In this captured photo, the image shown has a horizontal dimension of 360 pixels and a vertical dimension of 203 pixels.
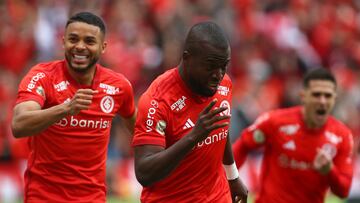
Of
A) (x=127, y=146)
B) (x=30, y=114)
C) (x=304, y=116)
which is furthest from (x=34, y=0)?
(x=30, y=114)

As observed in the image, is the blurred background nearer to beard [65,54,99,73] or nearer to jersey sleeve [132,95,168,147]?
beard [65,54,99,73]

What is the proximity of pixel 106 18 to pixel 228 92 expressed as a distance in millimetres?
9907

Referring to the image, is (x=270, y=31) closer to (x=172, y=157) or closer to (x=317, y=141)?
(x=317, y=141)

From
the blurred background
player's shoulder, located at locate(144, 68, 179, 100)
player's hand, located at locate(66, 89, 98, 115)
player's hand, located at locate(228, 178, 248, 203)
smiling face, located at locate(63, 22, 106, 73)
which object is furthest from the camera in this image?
the blurred background

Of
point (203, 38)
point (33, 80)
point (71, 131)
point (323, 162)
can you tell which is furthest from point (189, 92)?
point (323, 162)

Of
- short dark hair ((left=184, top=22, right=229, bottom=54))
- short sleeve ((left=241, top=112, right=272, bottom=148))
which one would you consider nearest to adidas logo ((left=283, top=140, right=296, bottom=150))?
short sleeve ((left=241, top=112, right=272, bottom=148))

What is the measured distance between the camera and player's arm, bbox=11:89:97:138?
23.1ft

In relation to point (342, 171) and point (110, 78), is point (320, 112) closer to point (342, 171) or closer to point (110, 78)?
point (342, 171)

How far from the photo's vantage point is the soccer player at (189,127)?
6.32 meters

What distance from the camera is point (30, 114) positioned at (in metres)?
7.23

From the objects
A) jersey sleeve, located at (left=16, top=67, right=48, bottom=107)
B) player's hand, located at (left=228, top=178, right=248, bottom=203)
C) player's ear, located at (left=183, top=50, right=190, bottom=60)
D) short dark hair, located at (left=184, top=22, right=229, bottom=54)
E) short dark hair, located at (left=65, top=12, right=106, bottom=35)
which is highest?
short dark hair, located at (left=65, top=12, right=106, bottom=35)

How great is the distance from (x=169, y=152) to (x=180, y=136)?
0.51 metres

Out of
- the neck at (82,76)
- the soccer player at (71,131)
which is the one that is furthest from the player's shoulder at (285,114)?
the neck at (82,76)

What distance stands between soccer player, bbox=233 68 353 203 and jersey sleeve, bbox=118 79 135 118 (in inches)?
55.5
